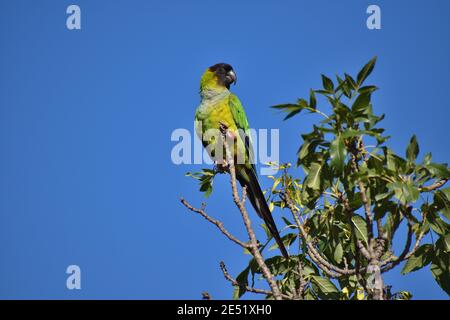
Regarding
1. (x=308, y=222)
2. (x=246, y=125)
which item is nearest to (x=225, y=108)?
(x=246, y=125)

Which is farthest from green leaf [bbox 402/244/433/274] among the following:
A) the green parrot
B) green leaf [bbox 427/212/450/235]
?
the green parrot

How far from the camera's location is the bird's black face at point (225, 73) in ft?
26.9

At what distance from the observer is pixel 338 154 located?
3240 millimetres

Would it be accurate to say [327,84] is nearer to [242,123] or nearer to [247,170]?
[247,170]

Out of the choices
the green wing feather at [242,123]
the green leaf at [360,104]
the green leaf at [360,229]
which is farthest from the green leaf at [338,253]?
the green wing feather at [242,123]

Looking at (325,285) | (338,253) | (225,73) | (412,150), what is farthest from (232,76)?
(412,150)

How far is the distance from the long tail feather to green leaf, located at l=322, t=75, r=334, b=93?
58.0 inches

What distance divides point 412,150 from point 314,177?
647 millimetres

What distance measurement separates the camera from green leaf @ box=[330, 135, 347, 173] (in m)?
3.22

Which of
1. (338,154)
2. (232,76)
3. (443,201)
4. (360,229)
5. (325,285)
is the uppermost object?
(232,76)
